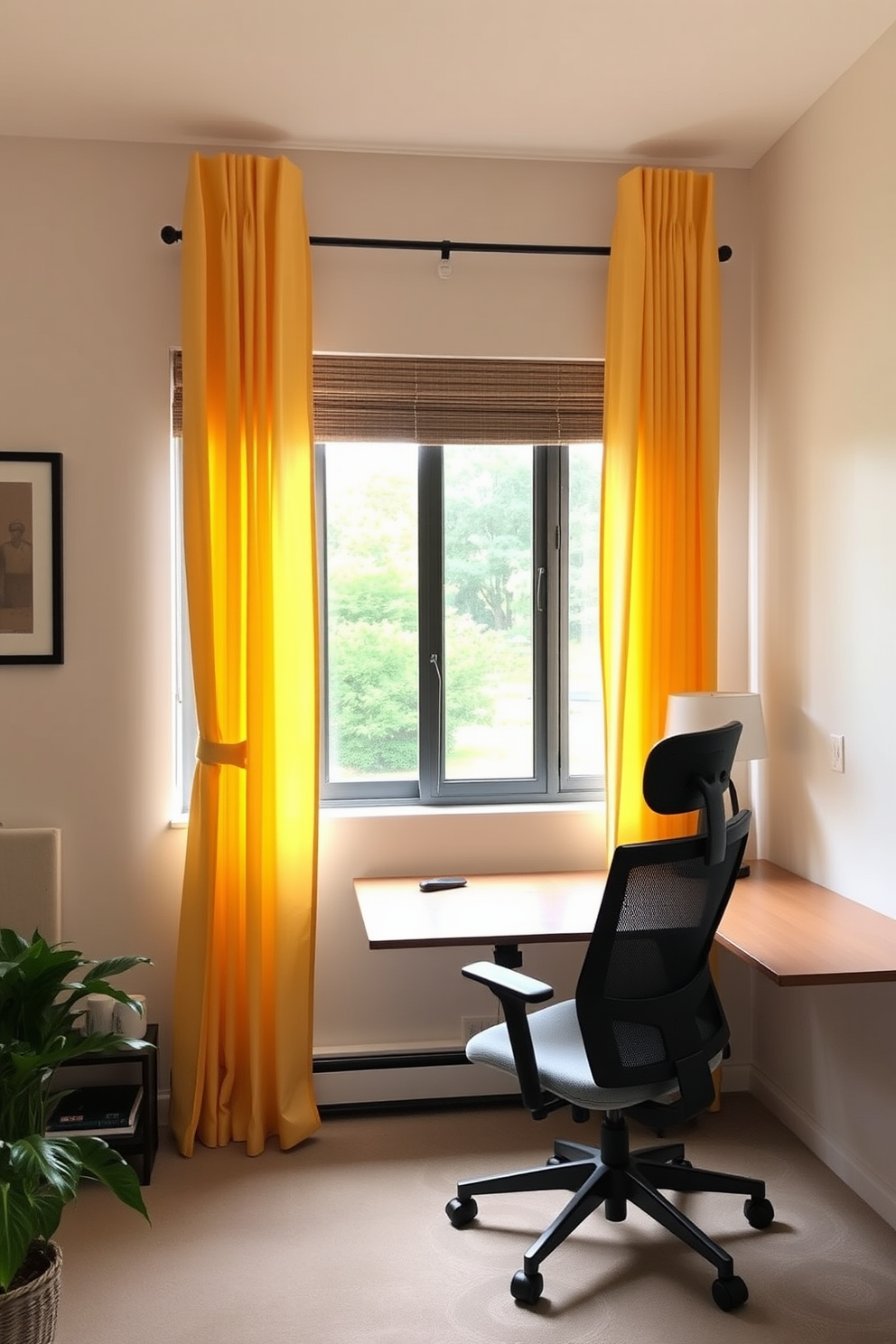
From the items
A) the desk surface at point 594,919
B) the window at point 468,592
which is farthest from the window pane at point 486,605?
the desk surface at point 594,919

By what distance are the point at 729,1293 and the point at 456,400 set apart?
2.46 meters

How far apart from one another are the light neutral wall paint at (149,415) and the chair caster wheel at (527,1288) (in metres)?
1.13

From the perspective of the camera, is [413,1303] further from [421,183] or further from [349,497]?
[421,183]

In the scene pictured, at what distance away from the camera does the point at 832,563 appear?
3150mm

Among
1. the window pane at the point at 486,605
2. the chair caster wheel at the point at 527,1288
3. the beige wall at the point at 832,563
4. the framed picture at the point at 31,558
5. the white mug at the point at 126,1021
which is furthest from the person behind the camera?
the window pane at the point at 486,605

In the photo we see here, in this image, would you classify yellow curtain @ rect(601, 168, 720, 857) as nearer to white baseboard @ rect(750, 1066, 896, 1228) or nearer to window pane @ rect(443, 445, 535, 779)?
window pane @ rect(443, 445, 535, 779)

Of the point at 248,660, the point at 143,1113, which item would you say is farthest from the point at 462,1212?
the point at 248,660

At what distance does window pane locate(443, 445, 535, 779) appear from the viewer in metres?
3.68

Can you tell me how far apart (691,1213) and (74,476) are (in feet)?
8.45

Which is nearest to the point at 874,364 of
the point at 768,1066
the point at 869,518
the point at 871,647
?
the point at 869,518

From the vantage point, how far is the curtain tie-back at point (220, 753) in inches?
128

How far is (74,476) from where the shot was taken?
337 centimetres

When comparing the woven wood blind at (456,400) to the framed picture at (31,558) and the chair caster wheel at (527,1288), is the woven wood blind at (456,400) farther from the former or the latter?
the chair caster wheel at (527,1288)

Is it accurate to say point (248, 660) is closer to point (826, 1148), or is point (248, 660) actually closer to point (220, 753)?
point (220, 753)
